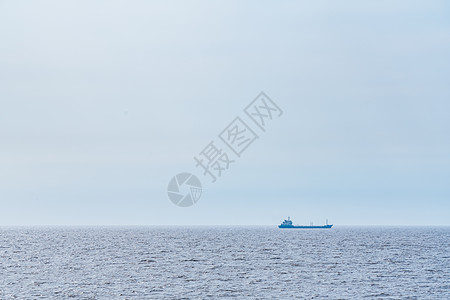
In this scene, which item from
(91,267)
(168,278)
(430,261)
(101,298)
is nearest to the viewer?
(101,298)

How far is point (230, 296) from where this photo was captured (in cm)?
5975

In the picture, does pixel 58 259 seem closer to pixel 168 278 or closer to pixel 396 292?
pixel 168 278

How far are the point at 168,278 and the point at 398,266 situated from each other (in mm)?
38993

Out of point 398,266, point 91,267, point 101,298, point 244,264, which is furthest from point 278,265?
point 101,298

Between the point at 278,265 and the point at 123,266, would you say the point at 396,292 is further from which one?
the point at 123,266

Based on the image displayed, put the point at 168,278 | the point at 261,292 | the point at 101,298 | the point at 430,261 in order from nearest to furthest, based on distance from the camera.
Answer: the point at 101,298, the point at 261,292, the point at 168,278, the point at 430,261

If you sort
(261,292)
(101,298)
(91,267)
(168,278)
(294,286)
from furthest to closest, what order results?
(91,267)
(168,278)
(294,286)
(261,292)
(101,298)

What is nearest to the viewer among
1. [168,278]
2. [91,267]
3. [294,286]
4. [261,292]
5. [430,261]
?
[261,292]

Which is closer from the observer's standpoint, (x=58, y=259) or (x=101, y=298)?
(x=101, y=298)

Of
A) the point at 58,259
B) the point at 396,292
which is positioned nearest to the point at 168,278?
the point at 396,292

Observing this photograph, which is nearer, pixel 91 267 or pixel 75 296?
pixel 75 296

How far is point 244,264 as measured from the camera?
92312mm

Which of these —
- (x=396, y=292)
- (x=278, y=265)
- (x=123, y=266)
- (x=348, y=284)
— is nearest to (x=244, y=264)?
(x=278, y=265)

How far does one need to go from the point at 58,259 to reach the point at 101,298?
49.5 m
